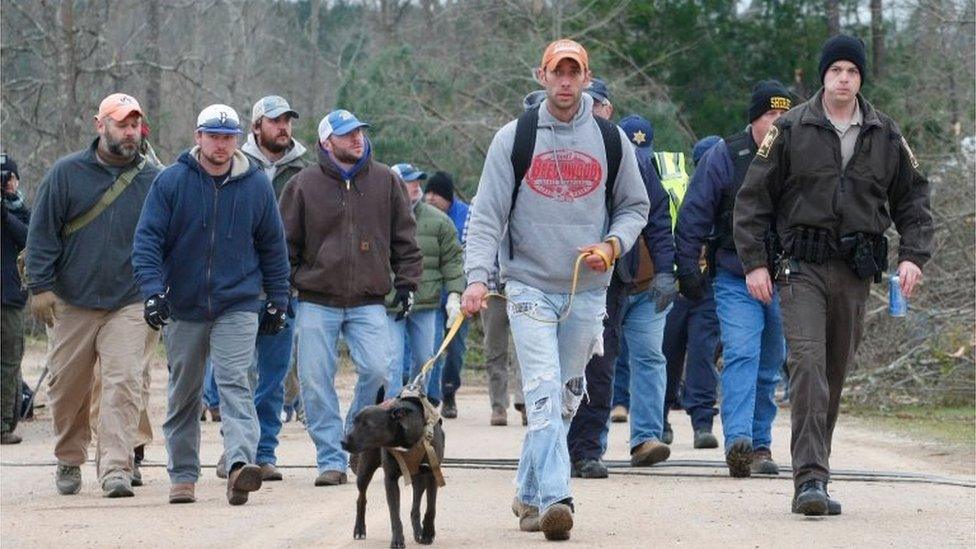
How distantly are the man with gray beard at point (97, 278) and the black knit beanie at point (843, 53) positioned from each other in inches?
159

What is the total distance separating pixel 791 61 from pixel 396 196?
18.8m

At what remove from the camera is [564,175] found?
27.4 ft

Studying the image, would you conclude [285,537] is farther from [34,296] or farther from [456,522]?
[34,296]

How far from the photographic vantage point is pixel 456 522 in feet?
28.9

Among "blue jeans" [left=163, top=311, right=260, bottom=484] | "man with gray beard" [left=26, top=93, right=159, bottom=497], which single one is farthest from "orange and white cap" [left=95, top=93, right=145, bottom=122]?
"blue jeans" [left=163, top=311, right=260, bottom=484]

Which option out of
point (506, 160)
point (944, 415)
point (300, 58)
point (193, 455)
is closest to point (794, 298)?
point (506, 160)

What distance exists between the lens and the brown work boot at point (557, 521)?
25.9 ft

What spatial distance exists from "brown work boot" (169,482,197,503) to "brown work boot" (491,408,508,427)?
20.6 ft

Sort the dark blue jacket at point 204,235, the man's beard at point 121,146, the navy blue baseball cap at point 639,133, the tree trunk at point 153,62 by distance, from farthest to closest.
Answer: the tree trunk at point 153,62, the navy blue baseball cap at point 639,133, the man's beard at point 121,146, the dark blue jacket at point 204,235

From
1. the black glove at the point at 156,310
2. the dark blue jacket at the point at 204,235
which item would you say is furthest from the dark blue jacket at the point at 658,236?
the black glove at the point at 156,310

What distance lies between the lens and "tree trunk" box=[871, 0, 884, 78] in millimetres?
29641

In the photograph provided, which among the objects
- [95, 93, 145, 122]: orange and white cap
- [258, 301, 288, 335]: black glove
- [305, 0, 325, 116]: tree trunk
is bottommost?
[258, 301, 288, 335]: black glove

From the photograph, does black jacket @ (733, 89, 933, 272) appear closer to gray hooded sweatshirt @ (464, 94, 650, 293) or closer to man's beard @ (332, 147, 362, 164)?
gray hooded sweatshirt @ (464, 94, 650, 293)

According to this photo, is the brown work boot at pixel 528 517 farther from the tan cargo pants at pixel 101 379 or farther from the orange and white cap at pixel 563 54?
the tan cargo pants at pixel 101 379
